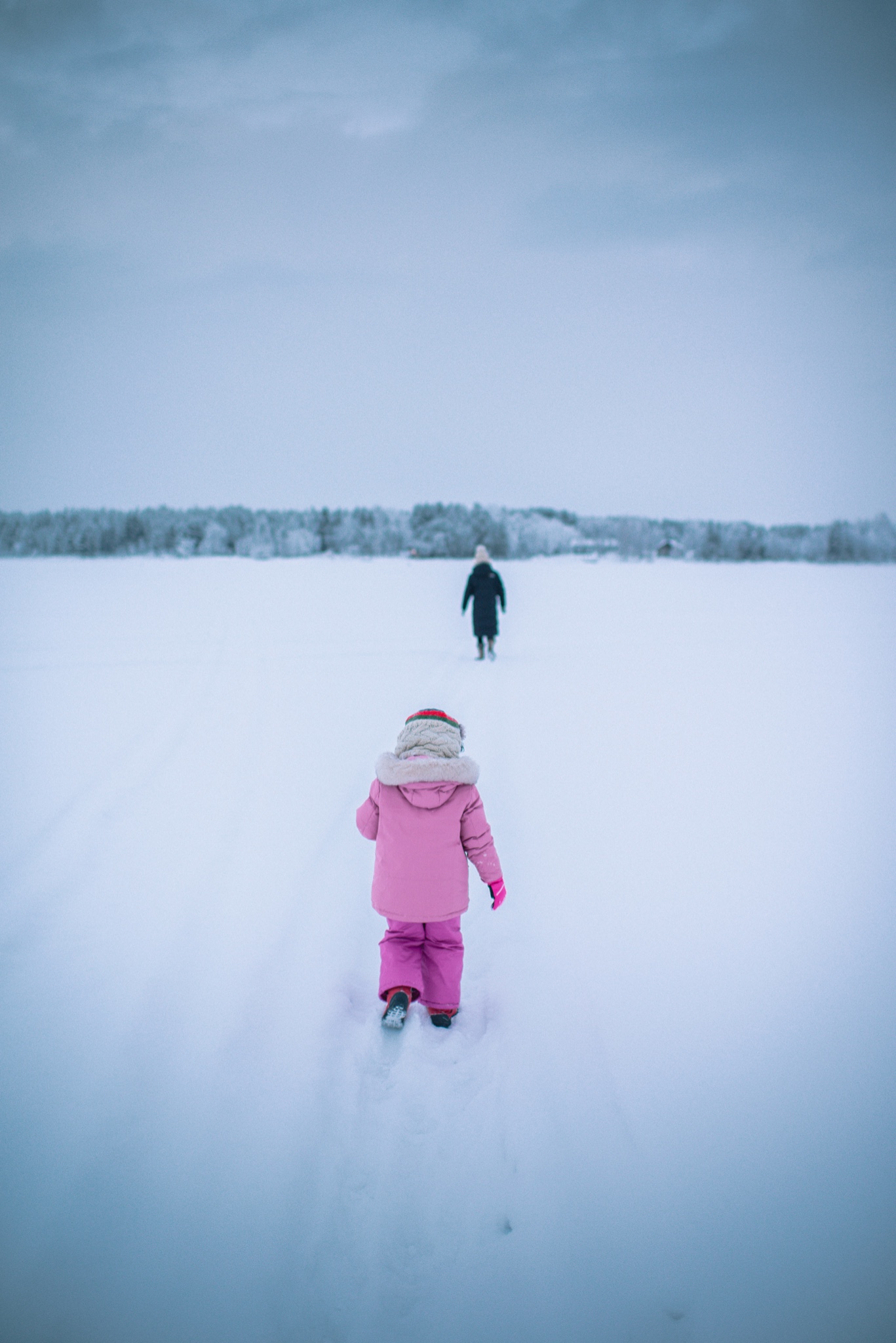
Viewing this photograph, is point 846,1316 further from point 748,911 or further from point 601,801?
point 601,801

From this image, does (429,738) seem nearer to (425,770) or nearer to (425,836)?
(425,770)

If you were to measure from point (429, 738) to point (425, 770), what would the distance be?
0.14 metres

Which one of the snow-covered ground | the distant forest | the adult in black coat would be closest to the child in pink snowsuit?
the snow-covered ground

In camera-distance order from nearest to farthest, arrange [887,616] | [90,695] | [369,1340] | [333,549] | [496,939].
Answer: [369,1340]
[496,939]
[90,695]
[887,616]
[333,549]

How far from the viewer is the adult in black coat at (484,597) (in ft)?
29.2

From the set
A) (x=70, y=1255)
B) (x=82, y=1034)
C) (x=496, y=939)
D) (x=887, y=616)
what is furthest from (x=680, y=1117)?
(x=887, y=616)

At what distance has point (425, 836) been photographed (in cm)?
233

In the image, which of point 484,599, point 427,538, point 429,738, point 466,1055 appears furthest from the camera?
point 427,538

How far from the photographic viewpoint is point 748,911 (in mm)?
3207

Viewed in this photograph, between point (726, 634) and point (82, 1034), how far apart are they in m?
12.1

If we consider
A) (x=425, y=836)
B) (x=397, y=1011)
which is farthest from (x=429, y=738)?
(x=397, y=1011)

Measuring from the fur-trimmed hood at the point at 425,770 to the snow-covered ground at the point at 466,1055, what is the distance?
0.99 metres

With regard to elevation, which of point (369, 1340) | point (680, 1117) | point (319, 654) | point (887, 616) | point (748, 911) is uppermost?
point (887, 616)

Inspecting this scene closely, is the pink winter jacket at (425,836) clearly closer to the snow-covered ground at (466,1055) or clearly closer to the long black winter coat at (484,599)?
the snow-covered ground at (466,1055)
